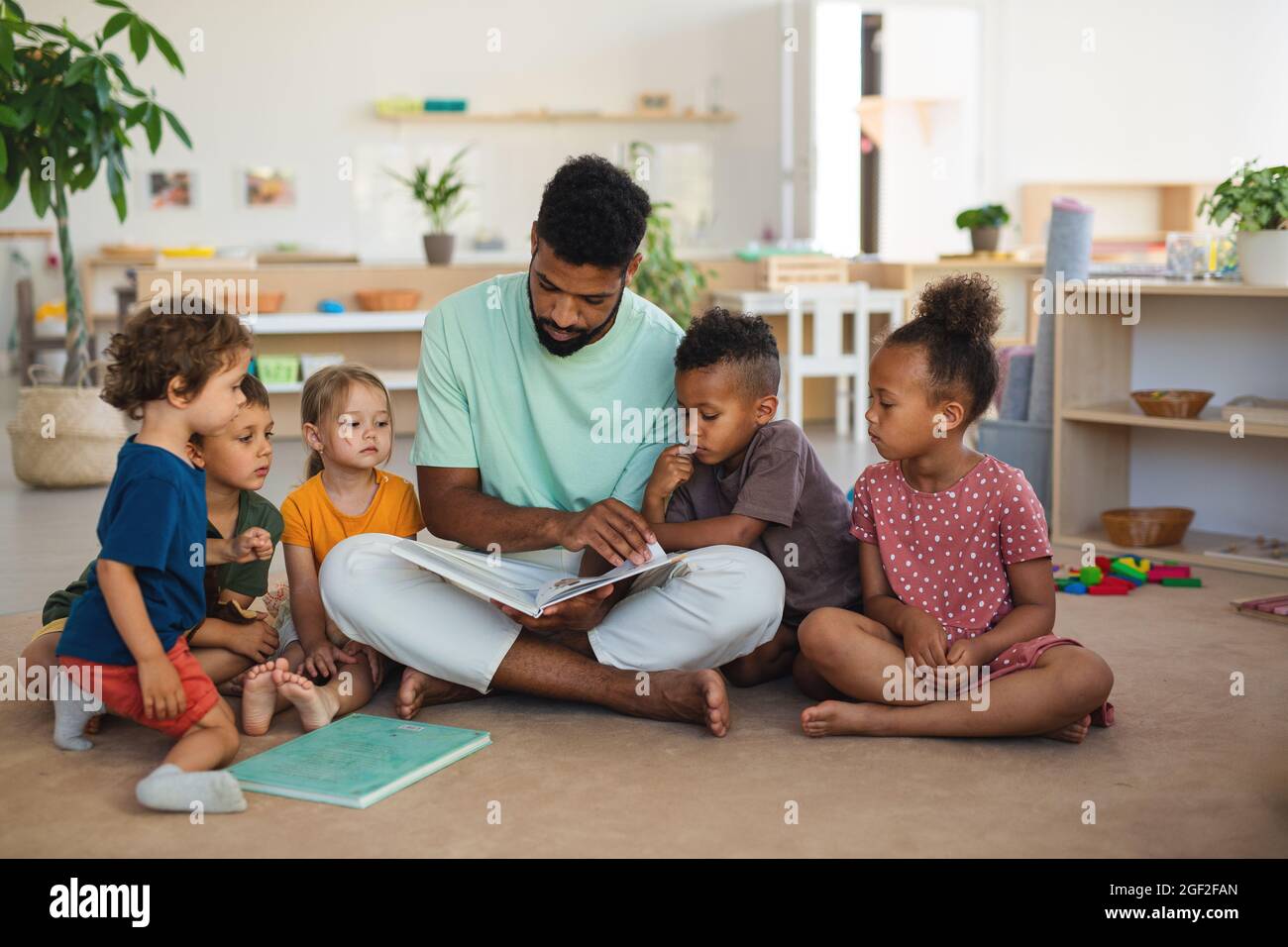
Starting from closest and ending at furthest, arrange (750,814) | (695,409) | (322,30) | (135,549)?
1. (750,814)
2. (135,549)
3. (695,409)
4. (322,30)

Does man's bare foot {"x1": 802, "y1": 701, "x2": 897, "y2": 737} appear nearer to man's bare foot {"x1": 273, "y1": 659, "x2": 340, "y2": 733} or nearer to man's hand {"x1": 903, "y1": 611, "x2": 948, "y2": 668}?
man's hand {"x1": 903, "y1": 611, "x2": 948, "y2": 668}

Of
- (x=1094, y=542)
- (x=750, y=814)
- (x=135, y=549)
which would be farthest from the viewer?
(x=1094, y=542)

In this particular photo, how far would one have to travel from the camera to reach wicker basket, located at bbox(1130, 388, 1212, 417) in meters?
3.38

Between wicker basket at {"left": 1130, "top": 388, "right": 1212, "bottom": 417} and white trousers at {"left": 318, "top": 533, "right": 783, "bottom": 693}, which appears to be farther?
wicker basket at {"left": 1130, "top": 388, "right": 1212, "bottom": 417}

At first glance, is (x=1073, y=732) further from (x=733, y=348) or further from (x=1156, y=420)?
(x=1156, y=420)

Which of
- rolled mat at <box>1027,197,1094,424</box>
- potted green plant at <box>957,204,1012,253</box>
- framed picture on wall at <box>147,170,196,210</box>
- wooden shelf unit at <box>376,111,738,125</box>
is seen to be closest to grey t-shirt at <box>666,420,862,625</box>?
rolled mat at <box>1027,197,1094,424</box>

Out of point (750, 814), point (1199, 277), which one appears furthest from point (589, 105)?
point (750, 814)

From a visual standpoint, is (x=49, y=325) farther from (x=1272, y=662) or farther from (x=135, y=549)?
(x=1272, y=662)

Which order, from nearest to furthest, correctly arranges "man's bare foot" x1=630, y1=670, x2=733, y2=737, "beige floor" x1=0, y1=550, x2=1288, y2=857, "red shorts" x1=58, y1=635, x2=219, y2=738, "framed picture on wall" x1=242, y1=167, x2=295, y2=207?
"beige floor" x1=0, y1=550, x2=1288, y2=857 < "red shorts" x1=58, y1=635, x2=219, y2=738 < "man's bare foot" x1=630, y1=670, x2=733, y2=737 < "framed picture on wall" x1=242, y1=167, x2=295, y2=207

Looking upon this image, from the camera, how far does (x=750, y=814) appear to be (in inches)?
67.2

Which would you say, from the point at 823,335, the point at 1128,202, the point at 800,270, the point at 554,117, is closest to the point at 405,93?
the point at 554,117

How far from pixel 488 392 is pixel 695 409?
353 millimetres

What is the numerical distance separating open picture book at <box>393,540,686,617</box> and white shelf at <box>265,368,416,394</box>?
12.1 ft

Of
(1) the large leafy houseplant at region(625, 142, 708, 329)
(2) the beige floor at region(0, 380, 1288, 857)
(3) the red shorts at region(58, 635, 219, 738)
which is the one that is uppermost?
(1) the large leafy houseplant at region(625, 142, 708, 329)
